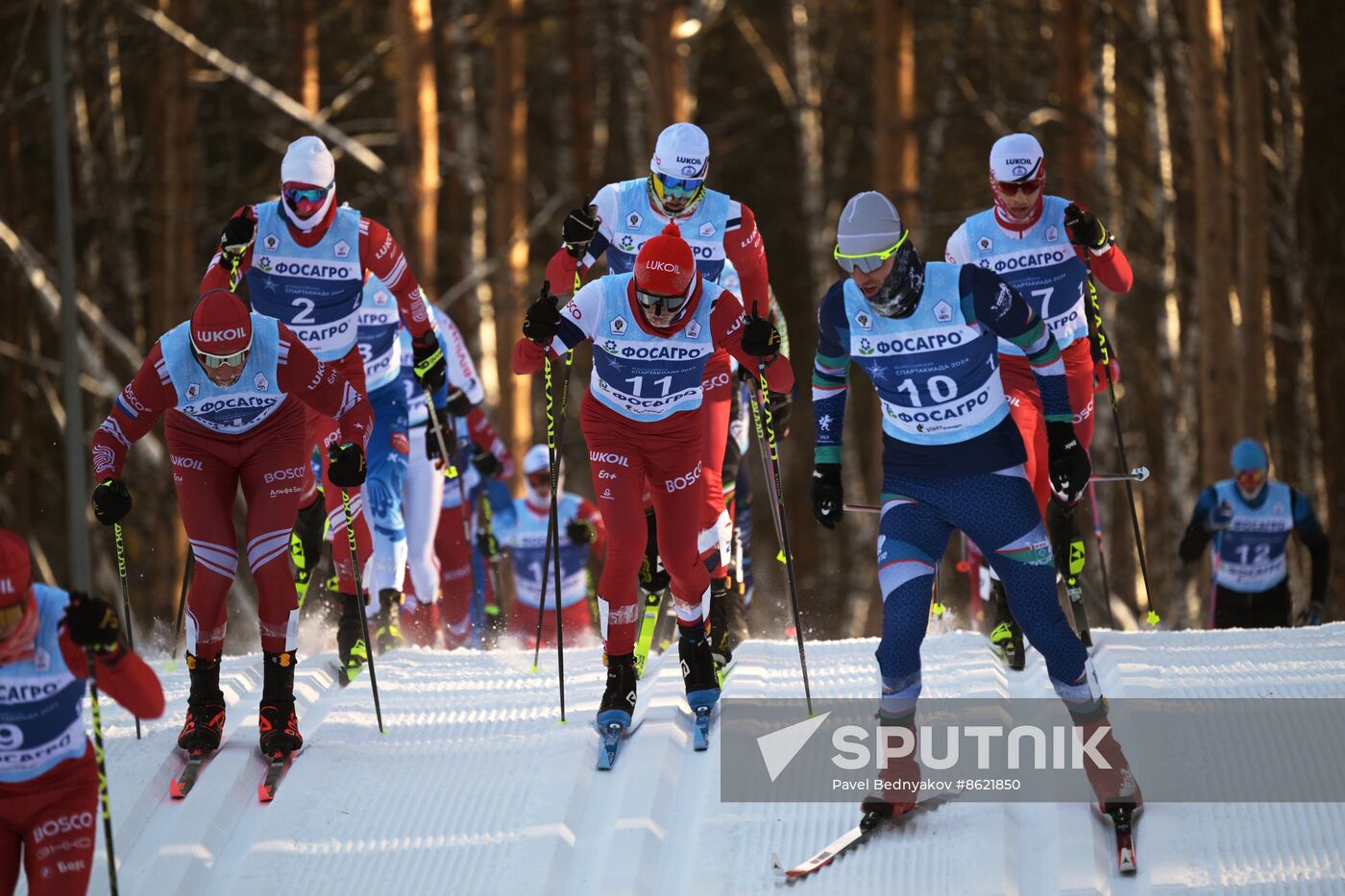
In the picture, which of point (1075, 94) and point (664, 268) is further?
point (1075, 94)

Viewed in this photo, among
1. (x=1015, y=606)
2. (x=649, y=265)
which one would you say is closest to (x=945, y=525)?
(x=1015, y=606)

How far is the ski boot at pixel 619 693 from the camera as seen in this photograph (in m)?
6.66

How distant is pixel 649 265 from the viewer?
247 inches

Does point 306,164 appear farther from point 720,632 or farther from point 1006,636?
point 1006,636

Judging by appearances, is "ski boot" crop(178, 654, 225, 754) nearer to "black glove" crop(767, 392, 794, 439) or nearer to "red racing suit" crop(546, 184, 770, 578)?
"red racing suit" crop(546, 184, 770, 578)

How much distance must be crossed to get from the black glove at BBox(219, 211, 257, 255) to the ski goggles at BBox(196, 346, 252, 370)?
127cm

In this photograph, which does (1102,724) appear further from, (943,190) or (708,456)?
(943,190)

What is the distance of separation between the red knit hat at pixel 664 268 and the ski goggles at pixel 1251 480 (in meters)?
5.58

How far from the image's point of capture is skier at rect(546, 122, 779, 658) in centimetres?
738

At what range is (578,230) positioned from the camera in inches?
294

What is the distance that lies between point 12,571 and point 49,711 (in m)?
0.46

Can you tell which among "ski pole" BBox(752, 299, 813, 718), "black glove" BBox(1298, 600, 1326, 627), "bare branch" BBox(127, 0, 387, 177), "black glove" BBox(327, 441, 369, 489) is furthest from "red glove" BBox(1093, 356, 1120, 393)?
"bare branch" BBox(127, 0, 387, 177)

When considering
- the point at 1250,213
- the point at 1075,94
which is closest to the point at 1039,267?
the point at 1250,213

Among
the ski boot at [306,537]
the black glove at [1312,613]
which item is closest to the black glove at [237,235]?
the ski boot at [306,537]
